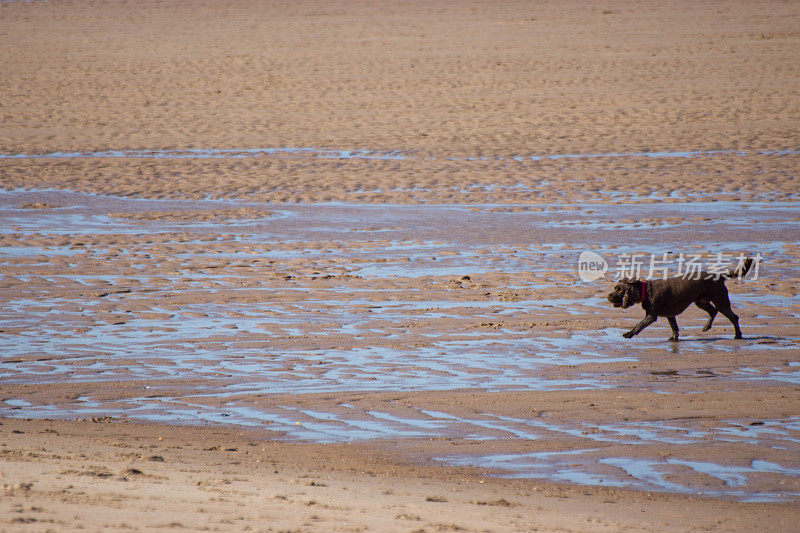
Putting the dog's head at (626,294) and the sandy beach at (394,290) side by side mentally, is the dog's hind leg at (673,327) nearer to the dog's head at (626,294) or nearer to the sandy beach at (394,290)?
the sandy beach at (394,290)

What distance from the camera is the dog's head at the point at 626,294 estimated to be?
8539 mm

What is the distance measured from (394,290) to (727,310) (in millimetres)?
3262

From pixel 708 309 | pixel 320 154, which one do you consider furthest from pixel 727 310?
pixel 320 154

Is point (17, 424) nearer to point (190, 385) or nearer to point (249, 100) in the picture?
point (190, 385)

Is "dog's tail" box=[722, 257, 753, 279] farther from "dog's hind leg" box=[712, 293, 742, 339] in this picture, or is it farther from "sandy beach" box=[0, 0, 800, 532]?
"sandy beach" box=[0, 0, 800, 532]

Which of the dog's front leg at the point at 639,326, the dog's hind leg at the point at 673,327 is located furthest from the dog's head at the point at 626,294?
the dog's hind leg at the point at 673,327

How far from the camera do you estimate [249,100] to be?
2336 cm

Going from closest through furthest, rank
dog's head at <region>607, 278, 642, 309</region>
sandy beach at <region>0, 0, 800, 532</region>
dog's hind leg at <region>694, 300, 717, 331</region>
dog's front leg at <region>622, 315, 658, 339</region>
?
sandy beach at <region>0, 0, 800, 532</region>, dog's front leg at <region>622, 315, 658, 339</region>, dog's head at <region>607, 278, 642, 309</region>, dog's hind leg at <region>694, 300, 717, 331</region>

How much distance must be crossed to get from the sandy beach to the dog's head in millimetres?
259

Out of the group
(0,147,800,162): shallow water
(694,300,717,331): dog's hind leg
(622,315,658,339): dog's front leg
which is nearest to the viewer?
(622,315,658,339): dog's front leg

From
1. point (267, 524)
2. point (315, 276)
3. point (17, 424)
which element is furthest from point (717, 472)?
point (315, 276)

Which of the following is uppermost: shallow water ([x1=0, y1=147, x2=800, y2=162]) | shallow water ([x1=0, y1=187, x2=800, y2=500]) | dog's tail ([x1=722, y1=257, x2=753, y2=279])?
shallow water ([x1=0, y1=147, x2=800, y2=162])

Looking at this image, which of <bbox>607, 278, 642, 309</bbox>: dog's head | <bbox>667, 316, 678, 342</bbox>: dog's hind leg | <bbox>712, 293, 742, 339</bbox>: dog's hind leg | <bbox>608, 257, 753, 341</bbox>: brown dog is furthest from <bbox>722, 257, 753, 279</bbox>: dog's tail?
<bbox>607, 278, 642, 309</bbox>: dog's head

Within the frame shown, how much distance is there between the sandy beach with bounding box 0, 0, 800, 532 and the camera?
16.8ft
